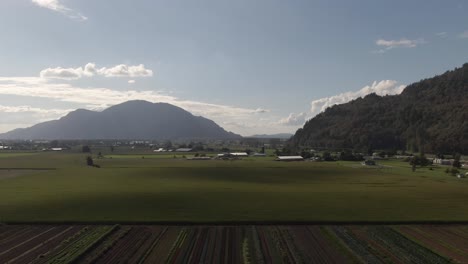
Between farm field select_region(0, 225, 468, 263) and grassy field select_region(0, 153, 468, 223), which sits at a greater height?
grassy field select_region(0, 153, 468, 223)

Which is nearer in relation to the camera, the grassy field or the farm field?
the farm field

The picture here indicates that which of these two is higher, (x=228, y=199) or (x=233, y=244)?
(x=228, y=199)

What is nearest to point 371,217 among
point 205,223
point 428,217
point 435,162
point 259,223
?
point 428,217

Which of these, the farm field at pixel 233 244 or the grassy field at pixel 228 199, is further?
the grassy field at pixel 228 199

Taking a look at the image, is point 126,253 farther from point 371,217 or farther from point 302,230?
point 371,217

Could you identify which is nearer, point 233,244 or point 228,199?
point 233,244
